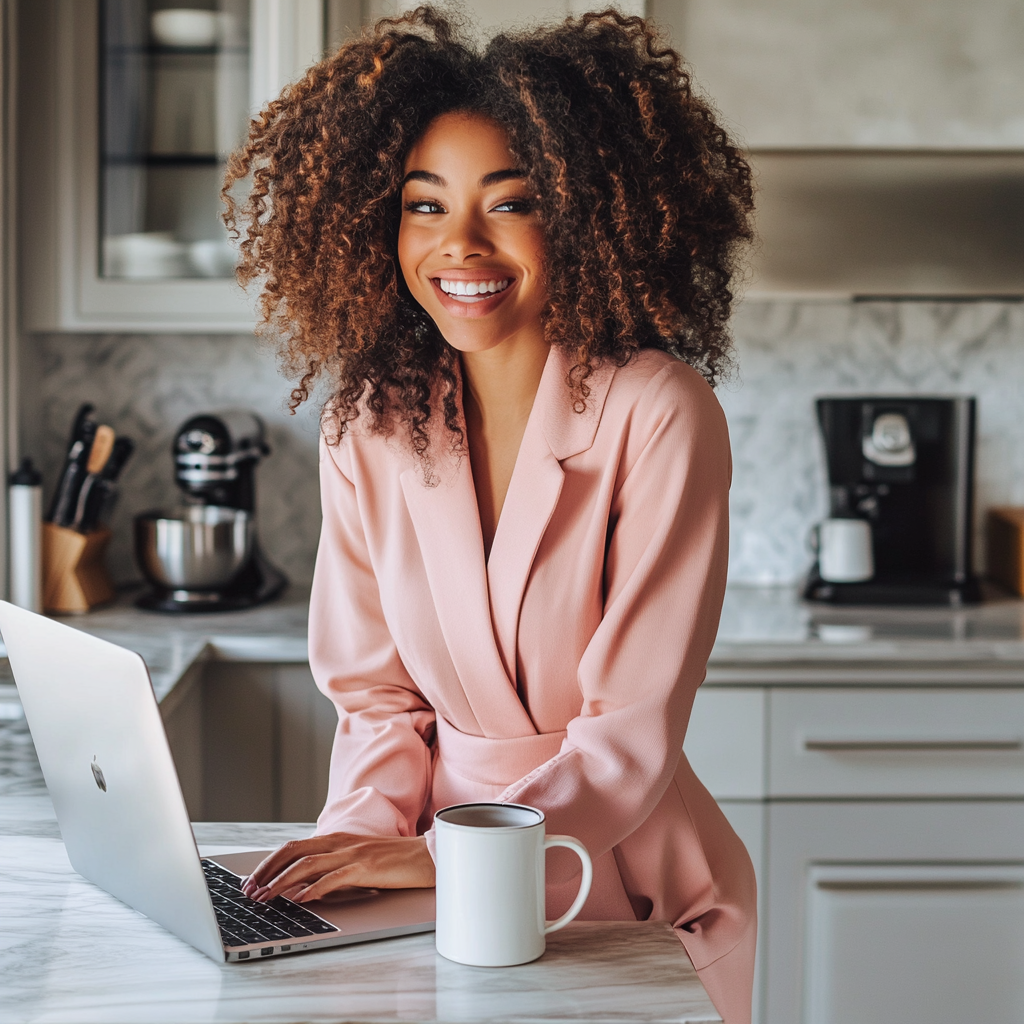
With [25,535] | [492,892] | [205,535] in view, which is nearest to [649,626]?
[492,892]

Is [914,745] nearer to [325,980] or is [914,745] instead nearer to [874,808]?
[874,808]

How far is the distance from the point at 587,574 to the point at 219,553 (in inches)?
55.3

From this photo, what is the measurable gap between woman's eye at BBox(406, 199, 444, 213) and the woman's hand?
0.60 metres

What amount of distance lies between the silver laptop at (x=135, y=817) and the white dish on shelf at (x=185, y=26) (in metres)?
1.78

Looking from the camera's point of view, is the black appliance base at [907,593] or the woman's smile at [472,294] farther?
the black appliance base at [907,593]

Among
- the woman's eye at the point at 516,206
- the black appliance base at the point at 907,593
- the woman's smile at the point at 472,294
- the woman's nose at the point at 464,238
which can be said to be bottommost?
the black appliance base at the point at 907,593

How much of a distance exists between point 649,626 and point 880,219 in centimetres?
151

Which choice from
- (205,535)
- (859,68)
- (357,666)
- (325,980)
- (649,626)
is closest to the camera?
(325,980)

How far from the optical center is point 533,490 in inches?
46.0

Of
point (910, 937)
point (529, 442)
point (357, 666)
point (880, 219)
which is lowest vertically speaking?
point (910, 937)

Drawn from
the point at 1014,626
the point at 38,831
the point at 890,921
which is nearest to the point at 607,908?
the point at 38,831

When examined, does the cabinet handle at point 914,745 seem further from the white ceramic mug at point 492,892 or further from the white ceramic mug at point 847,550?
the white ceramic mug at point 492,892

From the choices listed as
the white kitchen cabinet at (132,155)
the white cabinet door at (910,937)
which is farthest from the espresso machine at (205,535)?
the white cabinet door at (910,937)

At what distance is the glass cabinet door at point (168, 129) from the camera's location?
7.82ft
